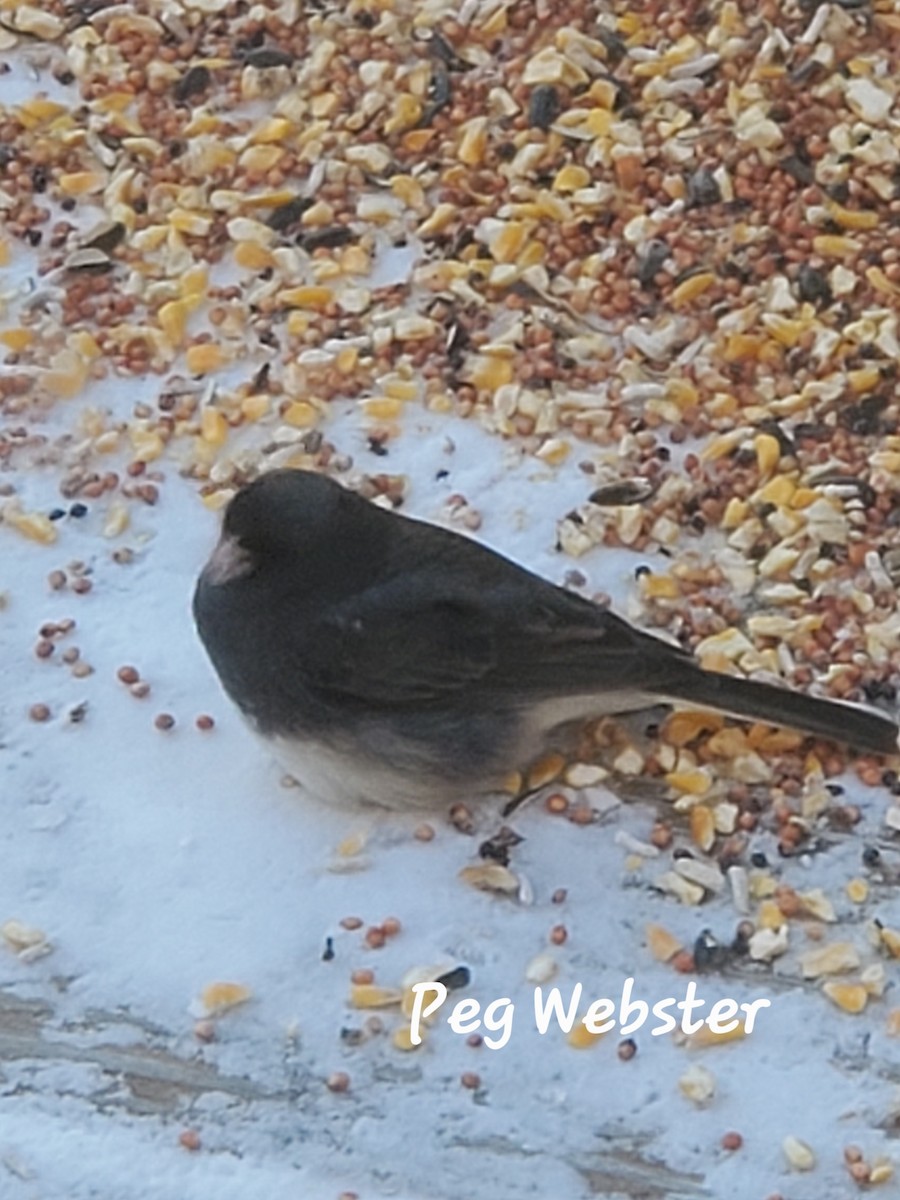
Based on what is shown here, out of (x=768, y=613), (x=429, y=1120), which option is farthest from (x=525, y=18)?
(x=429, y=1120)

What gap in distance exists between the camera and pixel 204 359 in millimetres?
2529

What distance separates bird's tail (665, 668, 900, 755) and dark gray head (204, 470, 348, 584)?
36 cm

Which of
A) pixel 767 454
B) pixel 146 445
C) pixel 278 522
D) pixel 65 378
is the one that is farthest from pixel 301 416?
pixel 767 454

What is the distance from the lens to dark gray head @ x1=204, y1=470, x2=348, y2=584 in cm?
208

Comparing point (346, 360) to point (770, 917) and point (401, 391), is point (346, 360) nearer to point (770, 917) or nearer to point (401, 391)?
point (401, 391)

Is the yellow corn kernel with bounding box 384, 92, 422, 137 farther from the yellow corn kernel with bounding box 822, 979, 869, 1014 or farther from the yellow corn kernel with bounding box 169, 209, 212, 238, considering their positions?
the yellow corn kernel with bounding box 822, 979, 869, 1014

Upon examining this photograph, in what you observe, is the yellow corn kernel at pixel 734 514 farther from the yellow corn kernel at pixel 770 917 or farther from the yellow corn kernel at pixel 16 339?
the yellow corn kernel at pixel 16 339

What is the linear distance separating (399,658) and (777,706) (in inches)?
14.4

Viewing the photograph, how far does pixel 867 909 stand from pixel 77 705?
2.65ft

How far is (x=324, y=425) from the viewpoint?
8.13 ft

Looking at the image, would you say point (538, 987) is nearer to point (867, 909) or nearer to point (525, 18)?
point (867, 909)

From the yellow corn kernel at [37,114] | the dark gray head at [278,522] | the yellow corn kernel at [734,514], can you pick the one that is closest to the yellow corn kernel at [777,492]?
the yellow corn kernel at [734,514]

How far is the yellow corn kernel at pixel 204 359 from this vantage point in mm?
2527

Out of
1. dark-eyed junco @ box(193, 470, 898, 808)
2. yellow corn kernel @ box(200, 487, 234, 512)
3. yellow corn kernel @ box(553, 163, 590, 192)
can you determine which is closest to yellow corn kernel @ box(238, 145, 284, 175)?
yellow corn kernel @ box(553, 163, 590, 192)
